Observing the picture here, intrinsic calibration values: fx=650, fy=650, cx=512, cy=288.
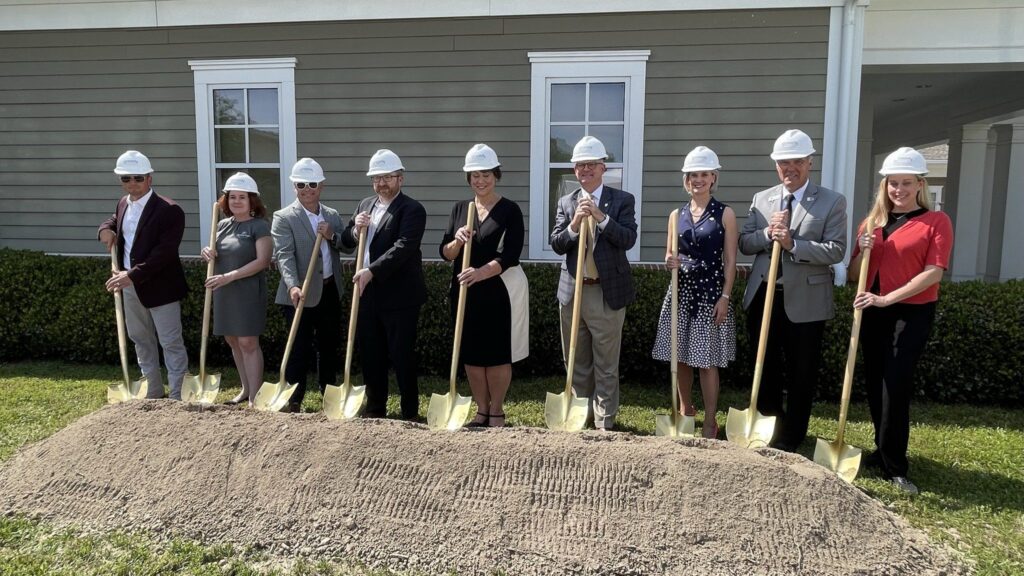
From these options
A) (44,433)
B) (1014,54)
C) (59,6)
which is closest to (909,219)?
(1014,54)

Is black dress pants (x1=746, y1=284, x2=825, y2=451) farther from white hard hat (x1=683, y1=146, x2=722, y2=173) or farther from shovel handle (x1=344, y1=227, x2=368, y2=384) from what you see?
shovel handle (x1=344, y1=227, x2=368, y2=384)

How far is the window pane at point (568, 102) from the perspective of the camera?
621 cm

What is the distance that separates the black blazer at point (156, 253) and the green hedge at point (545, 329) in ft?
4.74

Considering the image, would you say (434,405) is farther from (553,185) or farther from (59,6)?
(59,6)

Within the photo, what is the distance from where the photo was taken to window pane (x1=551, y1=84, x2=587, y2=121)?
20.4 ft

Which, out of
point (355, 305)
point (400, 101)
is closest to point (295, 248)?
point (355, 305)

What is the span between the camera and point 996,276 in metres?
11.2

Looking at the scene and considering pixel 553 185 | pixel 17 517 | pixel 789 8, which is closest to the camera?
pixel 17 517

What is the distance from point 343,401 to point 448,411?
73 centimetres

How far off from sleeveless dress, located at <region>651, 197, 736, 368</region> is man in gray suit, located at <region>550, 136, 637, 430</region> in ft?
1.07

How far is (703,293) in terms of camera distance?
3.93 meters

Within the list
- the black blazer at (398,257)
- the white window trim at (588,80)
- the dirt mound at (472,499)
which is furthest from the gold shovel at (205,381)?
the white window trim at (588,80)

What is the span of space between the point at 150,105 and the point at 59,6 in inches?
52.5

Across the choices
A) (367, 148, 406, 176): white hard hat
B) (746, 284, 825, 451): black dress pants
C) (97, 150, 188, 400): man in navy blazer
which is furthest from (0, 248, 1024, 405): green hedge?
(367, 148, 406, 176): white hard hat
